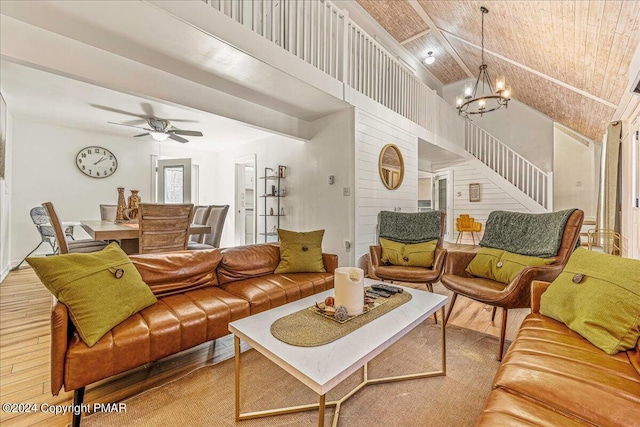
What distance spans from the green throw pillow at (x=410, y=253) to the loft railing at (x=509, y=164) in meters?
4.58

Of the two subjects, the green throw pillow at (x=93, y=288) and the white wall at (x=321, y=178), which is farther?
the white wall at (x=321, y=178)

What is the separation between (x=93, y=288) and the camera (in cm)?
146

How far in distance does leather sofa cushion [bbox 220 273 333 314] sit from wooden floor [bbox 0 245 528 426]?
41 cm

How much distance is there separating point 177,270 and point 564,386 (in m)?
2.23

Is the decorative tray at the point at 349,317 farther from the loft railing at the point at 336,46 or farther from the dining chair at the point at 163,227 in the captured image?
the loft railing at the point at 336,46

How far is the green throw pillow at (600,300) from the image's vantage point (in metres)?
1.22

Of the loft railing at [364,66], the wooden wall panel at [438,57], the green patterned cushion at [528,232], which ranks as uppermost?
the wooden wall panel at [438,57]

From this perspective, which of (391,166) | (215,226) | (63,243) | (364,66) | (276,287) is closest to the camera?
(276,287)

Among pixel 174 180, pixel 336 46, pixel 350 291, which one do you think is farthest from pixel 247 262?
pixel 174 180

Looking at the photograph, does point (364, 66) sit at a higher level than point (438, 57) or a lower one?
lower

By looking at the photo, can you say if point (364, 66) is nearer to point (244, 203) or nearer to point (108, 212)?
point (244, 203)

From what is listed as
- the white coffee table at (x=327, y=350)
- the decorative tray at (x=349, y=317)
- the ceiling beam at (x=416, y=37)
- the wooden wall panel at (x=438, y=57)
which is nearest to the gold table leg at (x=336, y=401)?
the white coffee table at (x=327, y=350)

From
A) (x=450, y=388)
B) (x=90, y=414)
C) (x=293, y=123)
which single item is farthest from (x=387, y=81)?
(x=90, y=414)

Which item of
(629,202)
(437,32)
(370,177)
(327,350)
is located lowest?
(327,350)
